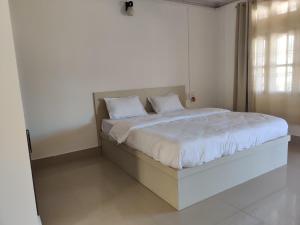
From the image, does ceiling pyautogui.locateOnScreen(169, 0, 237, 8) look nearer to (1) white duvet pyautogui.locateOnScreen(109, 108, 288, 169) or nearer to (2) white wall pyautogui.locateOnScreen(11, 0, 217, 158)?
(2) white wall pyautogui.locateOnScreen(11, 0, 217, 158)

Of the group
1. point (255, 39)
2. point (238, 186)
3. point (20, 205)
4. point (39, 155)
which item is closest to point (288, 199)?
point (238, 186)

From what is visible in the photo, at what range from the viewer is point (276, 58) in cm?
361

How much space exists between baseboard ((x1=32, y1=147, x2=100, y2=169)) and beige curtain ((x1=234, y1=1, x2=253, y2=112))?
2.69 m

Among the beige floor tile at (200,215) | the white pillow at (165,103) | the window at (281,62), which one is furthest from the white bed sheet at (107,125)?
the window at (281,62)

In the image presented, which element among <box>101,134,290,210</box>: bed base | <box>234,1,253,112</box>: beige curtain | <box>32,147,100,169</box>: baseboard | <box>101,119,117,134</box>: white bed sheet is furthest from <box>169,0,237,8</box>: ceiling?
<box>32,147,100,169</box>: baseboard

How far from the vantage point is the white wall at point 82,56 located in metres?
3.02

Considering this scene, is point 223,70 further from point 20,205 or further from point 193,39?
point 20,205

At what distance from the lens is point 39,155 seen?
3.18 meters

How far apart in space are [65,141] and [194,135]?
204cm

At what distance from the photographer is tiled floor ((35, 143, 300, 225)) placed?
186 cm

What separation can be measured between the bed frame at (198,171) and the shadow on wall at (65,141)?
571 mm

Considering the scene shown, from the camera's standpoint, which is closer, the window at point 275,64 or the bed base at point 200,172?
the bed base at point 200,172

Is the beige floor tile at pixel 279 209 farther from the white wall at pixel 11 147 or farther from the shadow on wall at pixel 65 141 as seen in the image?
the shadow on wall at pixel 65 141

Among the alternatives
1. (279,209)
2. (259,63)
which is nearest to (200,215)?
(279,209)
